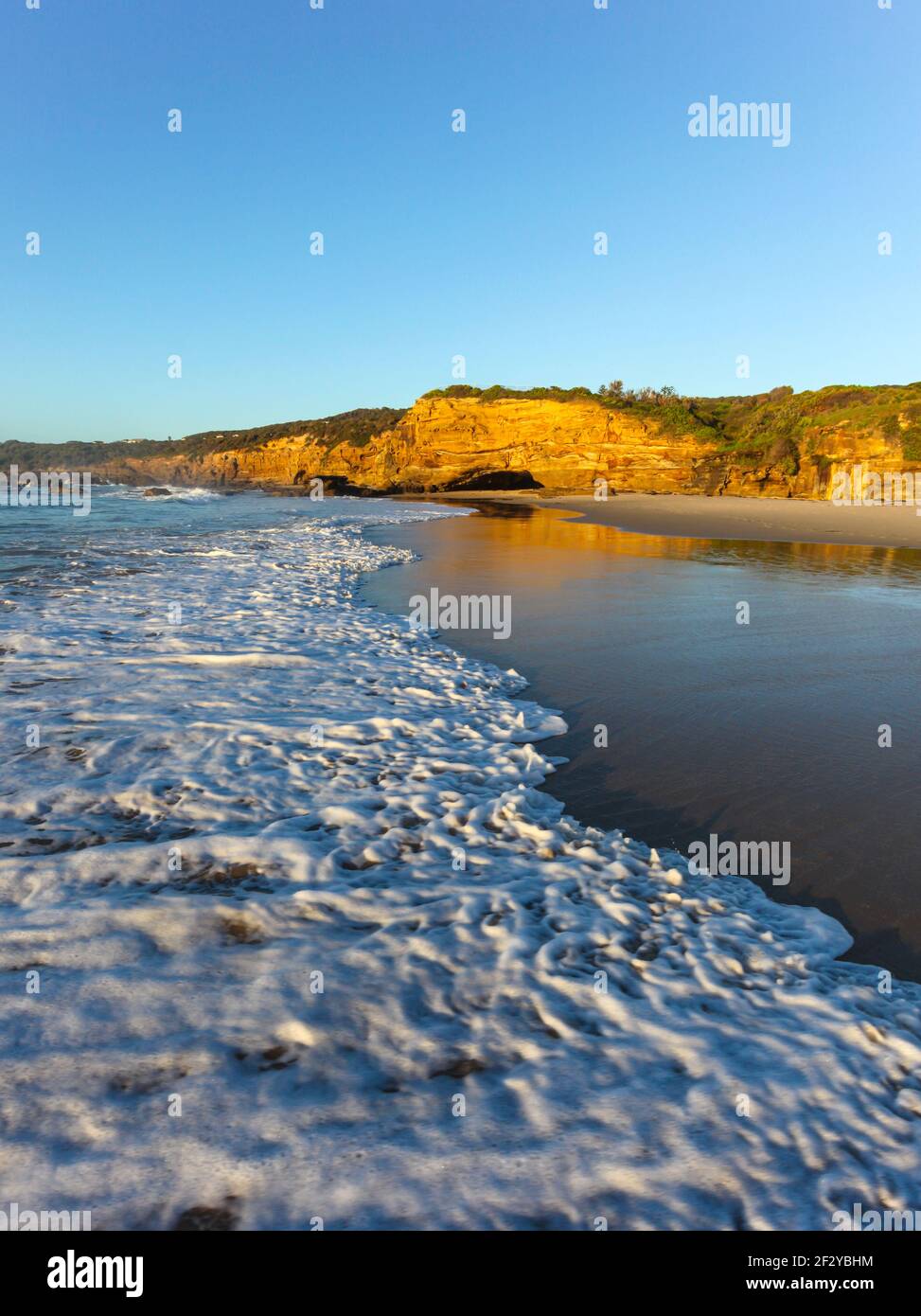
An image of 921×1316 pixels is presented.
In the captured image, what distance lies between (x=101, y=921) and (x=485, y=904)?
75.9 inches

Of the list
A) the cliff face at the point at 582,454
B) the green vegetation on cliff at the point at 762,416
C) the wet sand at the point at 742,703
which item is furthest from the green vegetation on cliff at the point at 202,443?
the wet sand at the point at 742,703

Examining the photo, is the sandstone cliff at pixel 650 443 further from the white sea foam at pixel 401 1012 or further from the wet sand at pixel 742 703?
the white sea foam at pixel 401 1012

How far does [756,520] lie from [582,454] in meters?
30.6

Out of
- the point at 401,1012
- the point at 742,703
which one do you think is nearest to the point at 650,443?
the point at 742,703

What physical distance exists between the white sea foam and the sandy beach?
76.9 ft

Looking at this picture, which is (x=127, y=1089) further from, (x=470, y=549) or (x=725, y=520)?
(x=725, y=520)

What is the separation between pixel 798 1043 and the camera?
262cm

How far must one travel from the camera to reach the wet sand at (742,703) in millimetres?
4129

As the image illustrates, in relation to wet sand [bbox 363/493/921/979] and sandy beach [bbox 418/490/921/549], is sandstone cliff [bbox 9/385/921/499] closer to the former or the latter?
sandy beach [bbox 418/490/921/549]

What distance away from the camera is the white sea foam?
2016mm

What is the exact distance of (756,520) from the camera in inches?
1253

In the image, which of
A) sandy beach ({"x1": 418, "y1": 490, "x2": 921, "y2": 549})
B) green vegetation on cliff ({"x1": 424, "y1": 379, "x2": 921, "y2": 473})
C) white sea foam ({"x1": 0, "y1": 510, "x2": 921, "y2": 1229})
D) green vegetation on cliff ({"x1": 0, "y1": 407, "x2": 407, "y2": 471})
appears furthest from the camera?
green vegetation on cliff ({"x1": 0, "y1": 407, "x2": 407, "y2": 471})

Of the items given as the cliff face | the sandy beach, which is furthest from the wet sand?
the cliff face

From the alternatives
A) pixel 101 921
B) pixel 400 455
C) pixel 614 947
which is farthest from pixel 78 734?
pixel 400 455
